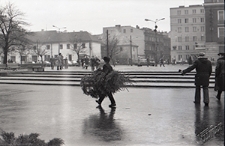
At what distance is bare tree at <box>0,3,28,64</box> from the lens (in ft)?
135

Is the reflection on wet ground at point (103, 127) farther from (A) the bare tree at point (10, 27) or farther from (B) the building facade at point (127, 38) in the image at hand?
(B) the building facade at point (127, 38)

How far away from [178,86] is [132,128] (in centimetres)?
1021

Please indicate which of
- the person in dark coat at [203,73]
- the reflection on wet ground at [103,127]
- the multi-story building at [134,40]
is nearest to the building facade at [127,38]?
the multi-story building at [134,40]

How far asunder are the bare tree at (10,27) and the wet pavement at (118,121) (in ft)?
102

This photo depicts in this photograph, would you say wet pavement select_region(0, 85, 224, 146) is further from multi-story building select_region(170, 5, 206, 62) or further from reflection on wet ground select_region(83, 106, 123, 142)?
multi-story building select_region(170, 5, 206, 62)

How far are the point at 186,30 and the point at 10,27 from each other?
243 feet

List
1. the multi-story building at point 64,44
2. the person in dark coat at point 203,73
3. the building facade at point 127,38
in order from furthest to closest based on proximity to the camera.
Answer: the building facade at point 127,38 < the multi-story building at point 64,44 < the person in dark coat at point 203,73

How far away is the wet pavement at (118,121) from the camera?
6.33 metres

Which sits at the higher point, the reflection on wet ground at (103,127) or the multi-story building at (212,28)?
the multi-story building at (212,28)

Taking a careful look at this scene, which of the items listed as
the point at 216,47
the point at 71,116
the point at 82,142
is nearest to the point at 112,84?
the point at 71,116

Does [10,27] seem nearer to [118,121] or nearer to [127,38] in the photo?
[118,121]

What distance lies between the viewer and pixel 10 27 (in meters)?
41.5

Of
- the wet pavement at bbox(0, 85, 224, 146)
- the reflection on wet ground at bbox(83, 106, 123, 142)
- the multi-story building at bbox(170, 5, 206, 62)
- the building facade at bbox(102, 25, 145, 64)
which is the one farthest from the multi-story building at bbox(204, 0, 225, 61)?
the reflection on wet ground at bbox(83, 106, 123, 142)

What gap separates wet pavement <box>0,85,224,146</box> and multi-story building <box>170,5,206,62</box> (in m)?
93.6
